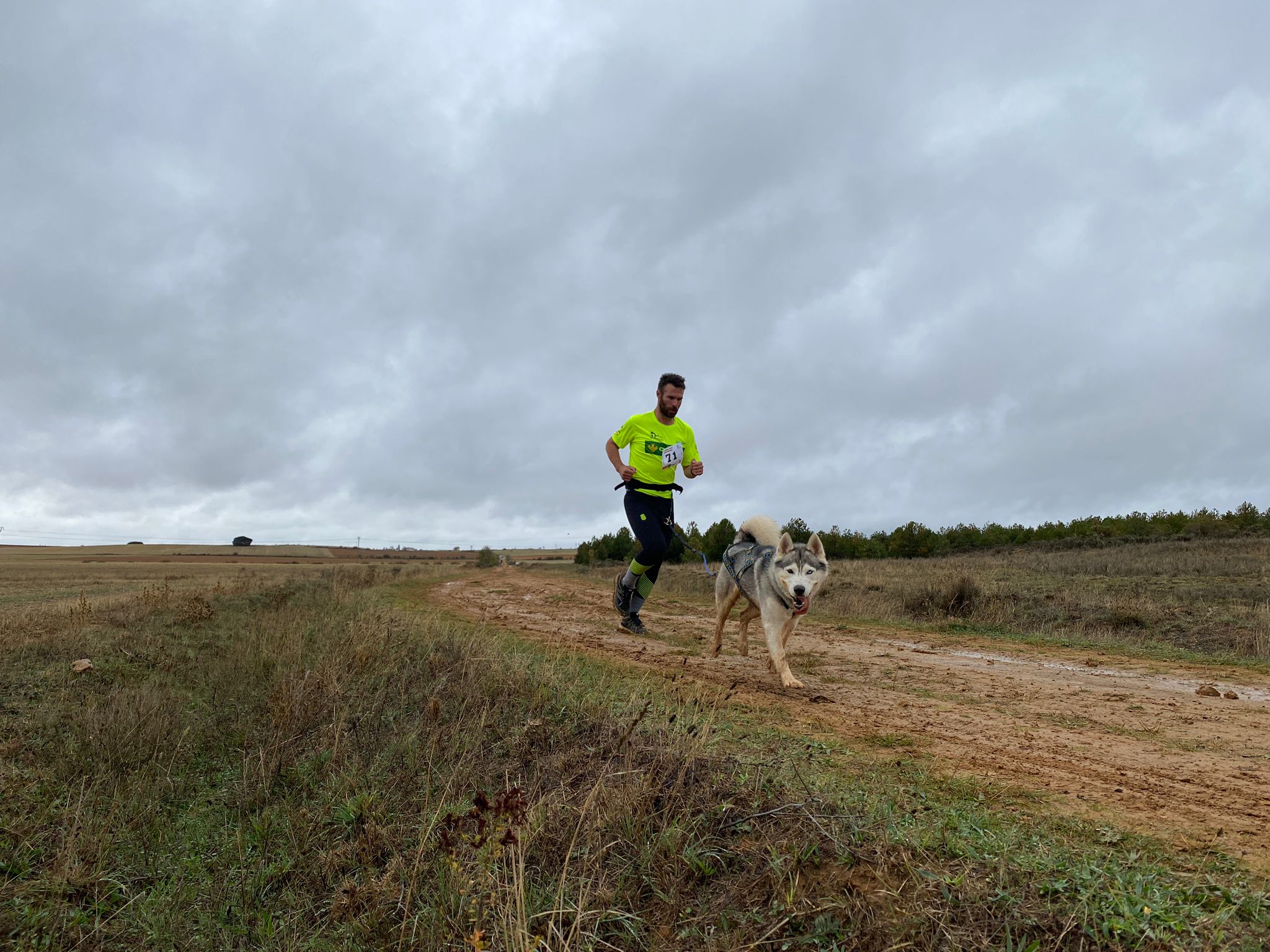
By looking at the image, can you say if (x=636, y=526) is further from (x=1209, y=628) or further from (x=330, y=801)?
(x=1209, y=628)

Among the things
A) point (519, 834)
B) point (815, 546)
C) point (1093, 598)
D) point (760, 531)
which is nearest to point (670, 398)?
point (760, 531)

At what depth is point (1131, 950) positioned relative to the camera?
7.04 ft

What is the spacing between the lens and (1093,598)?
1491cm

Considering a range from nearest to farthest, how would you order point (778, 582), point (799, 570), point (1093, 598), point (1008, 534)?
point (799, 570) → point (778, 582) → point (1093, 598) → point (1008, 534)

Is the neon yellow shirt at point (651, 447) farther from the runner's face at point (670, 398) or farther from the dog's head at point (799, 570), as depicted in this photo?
the dog's head at point (799, 570)

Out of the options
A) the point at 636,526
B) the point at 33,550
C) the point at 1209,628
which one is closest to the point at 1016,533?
the point at 1209,628

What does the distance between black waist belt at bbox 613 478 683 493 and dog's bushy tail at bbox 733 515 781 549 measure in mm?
1112

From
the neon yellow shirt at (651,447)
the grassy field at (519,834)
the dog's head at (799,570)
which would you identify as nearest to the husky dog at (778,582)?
the dog's head at (799,570)

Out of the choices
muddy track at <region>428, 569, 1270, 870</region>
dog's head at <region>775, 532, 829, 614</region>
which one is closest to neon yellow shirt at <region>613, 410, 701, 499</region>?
muddy track at <region>428, 569, 1270, 870</region>

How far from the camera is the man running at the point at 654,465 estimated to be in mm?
9484

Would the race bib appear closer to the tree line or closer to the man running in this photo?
the man running

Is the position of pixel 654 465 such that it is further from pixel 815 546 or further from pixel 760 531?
pixel 815 546

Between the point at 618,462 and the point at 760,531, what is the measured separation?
224cm

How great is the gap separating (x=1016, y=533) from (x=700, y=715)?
142 feet
